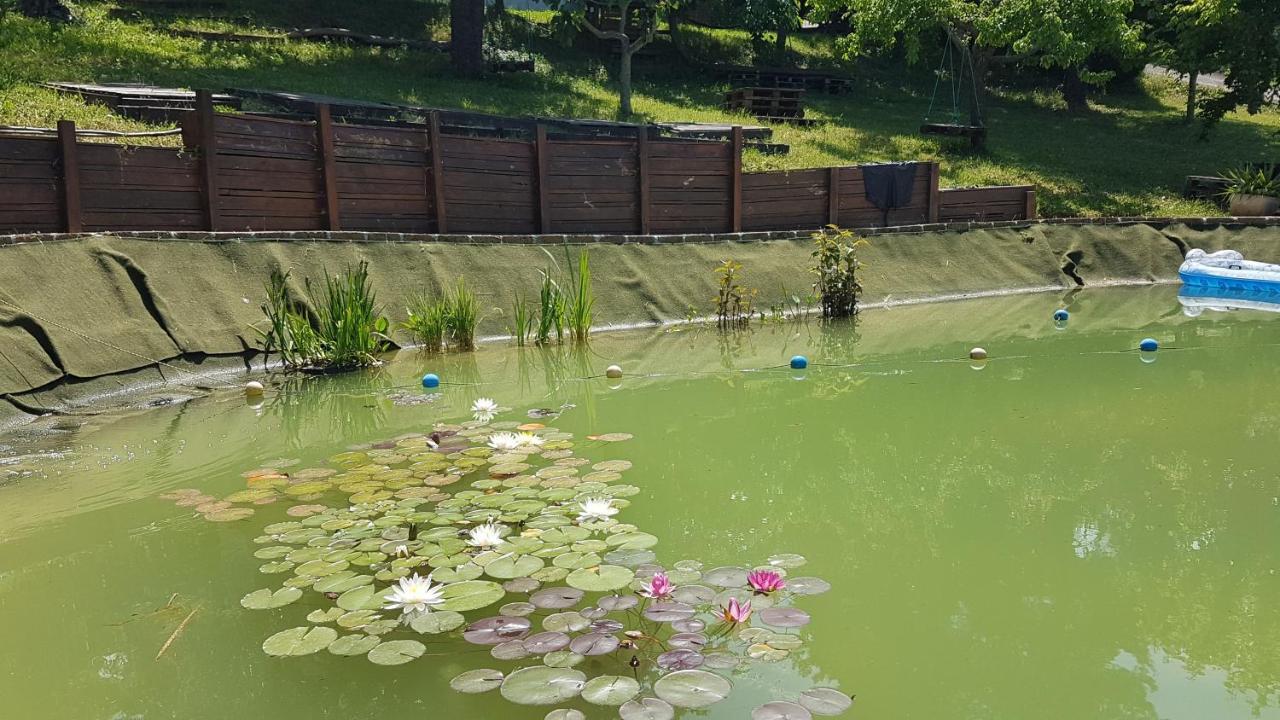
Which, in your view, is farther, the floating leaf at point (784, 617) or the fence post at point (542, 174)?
the fence post at point (542, 174)

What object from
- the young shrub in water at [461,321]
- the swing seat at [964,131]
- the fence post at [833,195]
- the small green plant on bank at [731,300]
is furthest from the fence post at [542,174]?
the swing seat at [964,131]

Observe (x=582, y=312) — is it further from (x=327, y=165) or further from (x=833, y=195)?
(x=833, y=195)

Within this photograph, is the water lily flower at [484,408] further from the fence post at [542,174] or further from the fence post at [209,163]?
the fence post at [542,174]

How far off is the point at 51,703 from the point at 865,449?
12.1 ft

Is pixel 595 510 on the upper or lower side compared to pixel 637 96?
lower

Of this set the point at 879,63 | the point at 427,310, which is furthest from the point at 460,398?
the point at 879,63

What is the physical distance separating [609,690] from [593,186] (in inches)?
326

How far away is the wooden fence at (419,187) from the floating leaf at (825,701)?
6932 mm

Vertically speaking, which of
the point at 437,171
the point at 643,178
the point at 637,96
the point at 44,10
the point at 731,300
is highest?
the point at 44,10

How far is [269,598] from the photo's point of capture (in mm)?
3225

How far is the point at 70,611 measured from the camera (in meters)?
3.27

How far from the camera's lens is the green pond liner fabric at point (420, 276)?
21.5 feet

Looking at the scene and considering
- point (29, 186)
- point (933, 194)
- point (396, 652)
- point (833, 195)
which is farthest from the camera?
point (933, 194)

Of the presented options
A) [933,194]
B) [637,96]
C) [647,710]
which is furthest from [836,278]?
[637,96]
